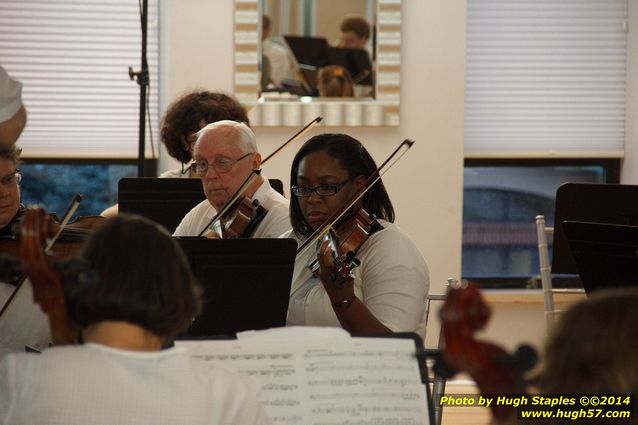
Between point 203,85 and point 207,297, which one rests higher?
point 203,85

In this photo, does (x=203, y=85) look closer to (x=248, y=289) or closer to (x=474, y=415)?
(x=474, y=415)

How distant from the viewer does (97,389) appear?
1487 mm

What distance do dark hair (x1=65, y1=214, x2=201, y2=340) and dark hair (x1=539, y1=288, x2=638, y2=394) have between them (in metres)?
0.61

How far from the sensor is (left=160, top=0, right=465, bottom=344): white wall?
4.58 metres

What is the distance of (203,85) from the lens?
459 cm

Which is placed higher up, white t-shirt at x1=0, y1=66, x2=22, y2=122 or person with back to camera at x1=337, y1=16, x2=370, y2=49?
person with back to camera at x1=337, y1=16, x2=370, y2=49

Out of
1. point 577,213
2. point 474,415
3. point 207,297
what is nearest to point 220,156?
point 207,297

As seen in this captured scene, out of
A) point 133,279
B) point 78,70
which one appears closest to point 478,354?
point 133,279

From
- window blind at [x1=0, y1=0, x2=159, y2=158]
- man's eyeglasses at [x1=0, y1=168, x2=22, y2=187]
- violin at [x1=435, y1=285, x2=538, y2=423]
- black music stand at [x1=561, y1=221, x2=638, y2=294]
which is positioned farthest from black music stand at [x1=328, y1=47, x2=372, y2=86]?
violin at [x1=435, y1=285, x2=538, y2=423]

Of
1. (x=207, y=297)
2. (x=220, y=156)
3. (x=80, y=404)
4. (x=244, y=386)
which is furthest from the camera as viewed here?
(x=220, y=156)

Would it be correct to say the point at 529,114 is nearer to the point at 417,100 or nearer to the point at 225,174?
the point at 417,100

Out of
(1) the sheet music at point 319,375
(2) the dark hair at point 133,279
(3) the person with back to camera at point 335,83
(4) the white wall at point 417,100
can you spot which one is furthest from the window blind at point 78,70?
(2) the dark hair at point 133,279

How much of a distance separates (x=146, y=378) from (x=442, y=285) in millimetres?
3426

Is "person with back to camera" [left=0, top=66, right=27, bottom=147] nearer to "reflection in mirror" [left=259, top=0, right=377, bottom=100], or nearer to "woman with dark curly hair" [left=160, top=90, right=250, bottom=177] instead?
"woman with dark curly hair" [left=160, top=90, right=250, bottom=177]
